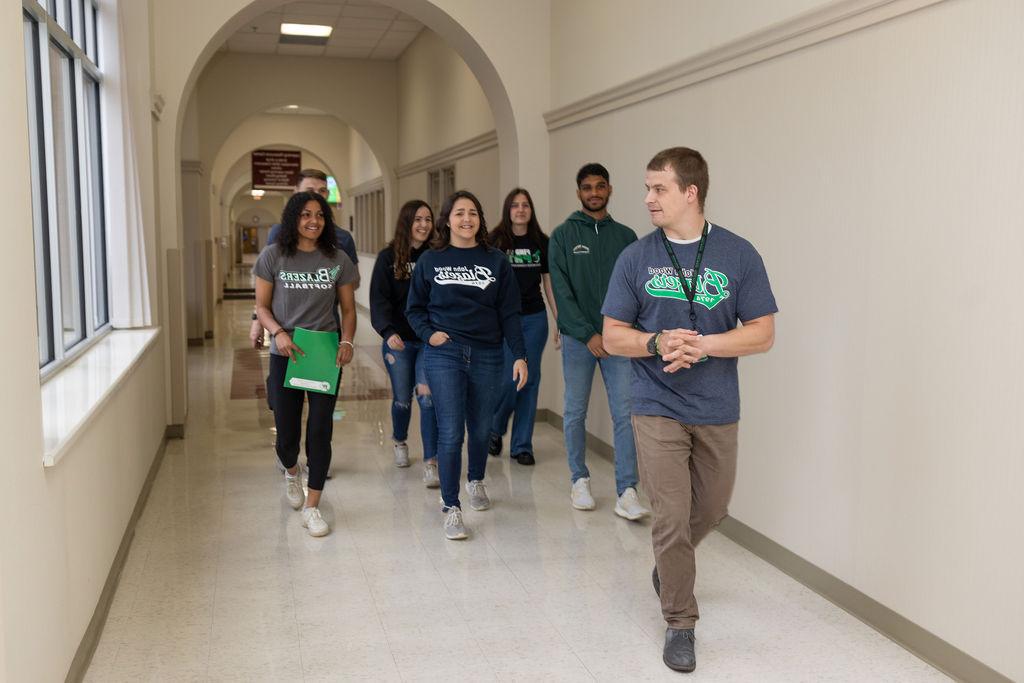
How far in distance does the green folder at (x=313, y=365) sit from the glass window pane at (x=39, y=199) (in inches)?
39.7

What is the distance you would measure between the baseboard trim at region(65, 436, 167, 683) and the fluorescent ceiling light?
8.46 m

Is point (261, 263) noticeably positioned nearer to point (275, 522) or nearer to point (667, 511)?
point (275, 522)

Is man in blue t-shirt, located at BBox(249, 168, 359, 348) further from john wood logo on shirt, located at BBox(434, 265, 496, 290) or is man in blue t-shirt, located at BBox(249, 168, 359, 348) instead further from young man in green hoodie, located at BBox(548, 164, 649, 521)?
young man in green hoodie, located at BBox(548, 164, 649, 521)

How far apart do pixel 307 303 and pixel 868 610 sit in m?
2.73

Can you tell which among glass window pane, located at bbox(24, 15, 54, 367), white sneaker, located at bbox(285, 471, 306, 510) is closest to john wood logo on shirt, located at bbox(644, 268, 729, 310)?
glass window pane, located at bbox(24, 15, 54, 367)

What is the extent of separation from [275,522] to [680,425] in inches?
97.3

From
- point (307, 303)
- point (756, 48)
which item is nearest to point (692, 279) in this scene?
point (756, 48)

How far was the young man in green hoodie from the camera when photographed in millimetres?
5016

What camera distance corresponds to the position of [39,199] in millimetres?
4098

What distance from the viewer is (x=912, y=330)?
3455 mm

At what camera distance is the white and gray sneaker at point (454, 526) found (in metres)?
4.65

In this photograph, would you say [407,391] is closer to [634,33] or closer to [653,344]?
[634,33]

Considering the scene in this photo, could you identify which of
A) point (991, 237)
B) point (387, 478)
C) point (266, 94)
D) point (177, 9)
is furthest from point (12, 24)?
point (266, 94)

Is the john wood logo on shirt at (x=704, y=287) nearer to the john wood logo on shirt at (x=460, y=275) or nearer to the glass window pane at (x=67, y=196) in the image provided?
the john wood logo on shirt at (x=460, y=275)
